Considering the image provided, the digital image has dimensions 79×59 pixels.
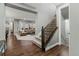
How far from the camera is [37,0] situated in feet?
5.67

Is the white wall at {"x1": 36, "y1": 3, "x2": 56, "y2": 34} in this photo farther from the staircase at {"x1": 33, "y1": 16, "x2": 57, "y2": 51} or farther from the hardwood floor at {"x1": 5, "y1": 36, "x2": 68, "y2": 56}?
the hardwood floor at {"x1": 5, "y1": 36, "x2": 68, "y2": 56}

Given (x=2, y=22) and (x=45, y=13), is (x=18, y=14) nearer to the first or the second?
(x=2, y=22)

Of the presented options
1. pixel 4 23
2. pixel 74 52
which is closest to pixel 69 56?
pixel 74 52

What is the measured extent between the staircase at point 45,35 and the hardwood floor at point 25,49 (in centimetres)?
9

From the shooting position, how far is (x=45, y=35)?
177 cm

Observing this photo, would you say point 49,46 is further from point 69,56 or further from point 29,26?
point 29,26

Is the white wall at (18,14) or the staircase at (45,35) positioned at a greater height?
the white wall at (18,14)

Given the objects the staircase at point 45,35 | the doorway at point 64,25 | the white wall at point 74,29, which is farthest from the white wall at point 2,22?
the white wall at point 74,29

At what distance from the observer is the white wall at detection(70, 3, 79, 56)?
66.8 inches

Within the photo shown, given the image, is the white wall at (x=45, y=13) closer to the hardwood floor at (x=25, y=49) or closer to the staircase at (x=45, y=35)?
the staircase at (x=45, y=35)

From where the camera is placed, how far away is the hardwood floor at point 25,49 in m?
1.69

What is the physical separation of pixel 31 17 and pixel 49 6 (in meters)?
0.37

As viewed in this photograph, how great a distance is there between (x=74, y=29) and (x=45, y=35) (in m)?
0.52

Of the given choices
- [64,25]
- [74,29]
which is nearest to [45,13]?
[64,25]
